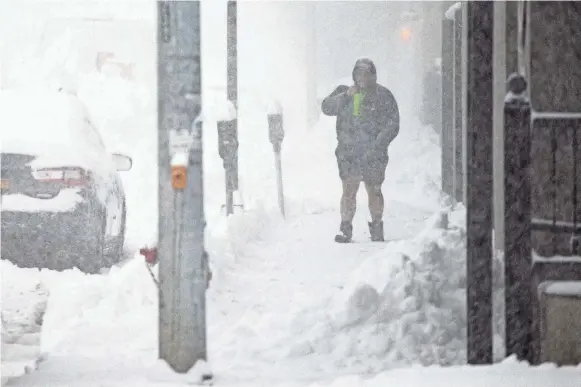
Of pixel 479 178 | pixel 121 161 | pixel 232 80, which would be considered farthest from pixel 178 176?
pixel 232 80

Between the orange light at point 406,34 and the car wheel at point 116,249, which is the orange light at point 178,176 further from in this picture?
the orange light at point 406,34

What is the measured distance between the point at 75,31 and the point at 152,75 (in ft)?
7.70

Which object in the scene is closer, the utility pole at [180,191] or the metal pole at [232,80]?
the utility pole at [180,191]

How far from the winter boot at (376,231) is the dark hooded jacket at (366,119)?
92cm

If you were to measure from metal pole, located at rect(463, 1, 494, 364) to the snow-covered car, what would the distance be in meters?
4.07

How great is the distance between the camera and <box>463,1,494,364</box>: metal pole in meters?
5.54

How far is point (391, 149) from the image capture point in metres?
22.1

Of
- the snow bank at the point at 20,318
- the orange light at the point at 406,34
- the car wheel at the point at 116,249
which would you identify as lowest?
the snow bank at the point at 20,318

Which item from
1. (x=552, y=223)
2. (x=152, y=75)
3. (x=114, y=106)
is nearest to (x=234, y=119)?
(x=552, y=223)

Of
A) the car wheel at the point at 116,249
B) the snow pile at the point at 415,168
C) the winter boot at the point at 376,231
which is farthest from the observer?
the snow pile at the point at 415,168

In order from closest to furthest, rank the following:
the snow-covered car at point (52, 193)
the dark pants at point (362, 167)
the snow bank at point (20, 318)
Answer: the snow bank at point (20, 318)
the snow-covered car at point (52, 193)
the dark pants at point (362, 167)

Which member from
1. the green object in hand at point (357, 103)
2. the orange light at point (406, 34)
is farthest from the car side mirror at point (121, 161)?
the orange light at point (406, 34)

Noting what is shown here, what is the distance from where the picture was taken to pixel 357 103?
1049 cm

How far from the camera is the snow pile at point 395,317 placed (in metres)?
6.54
